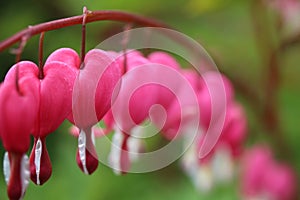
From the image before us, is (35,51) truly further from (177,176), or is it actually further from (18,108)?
(18,108)

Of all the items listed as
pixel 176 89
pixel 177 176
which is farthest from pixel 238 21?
pixel 176 89

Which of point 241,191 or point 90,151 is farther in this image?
point 241,191

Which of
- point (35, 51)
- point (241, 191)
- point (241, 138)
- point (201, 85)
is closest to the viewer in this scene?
point (201, 85)

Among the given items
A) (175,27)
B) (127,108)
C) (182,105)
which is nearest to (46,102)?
(127,108)

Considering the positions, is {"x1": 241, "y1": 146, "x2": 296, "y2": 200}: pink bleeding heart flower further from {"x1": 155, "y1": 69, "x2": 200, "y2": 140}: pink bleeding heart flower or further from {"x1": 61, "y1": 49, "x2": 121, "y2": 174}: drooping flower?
{"x1": 61, "y1": 49, "x2": 121, "y2": 174}: drooping flower

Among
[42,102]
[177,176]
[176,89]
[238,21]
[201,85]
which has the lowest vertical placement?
[177,176]

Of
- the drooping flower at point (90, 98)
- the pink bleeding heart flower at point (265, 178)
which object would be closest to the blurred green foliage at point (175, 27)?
the pink bleeding heart flower at point (265, 178)

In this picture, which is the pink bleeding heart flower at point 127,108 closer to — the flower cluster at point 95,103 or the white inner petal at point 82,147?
the flower cluster at point 95,103

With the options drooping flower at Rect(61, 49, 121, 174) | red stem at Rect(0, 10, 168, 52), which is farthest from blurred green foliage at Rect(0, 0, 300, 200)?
drooping flower at Rect(61, 49, 121, 174)
